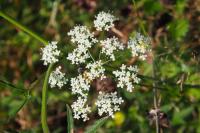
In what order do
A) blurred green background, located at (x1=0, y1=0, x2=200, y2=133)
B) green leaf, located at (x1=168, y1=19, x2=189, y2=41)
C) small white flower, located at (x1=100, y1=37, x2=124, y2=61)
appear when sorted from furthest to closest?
blurred green background, located at (x1=0, y1=0, x2=200, y2=133)
green leaf, located at (x1=168, y1=19, x2=189, y2=41)
small white flower, located at (x1=100, y1=37, x2=124, y2=61)

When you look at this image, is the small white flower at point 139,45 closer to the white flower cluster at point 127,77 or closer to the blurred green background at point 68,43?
the white flower cluster at point 127,77

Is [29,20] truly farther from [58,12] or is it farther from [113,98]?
[113,98]

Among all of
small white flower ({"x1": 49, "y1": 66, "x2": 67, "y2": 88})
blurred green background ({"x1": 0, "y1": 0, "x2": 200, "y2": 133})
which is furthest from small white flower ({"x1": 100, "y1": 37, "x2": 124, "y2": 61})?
blurred green background ({"x1": 0, "y1": 0, "x2": 200, "y2": 133})

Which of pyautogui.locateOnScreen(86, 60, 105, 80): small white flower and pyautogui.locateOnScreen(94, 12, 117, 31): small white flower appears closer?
pyautogui.locateOnScreen(86, 60, 105, 80): small white flower

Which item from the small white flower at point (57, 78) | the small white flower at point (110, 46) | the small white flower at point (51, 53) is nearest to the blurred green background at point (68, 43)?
the small white flower at point (110, 46)

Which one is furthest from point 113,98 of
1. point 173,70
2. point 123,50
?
point 173,70

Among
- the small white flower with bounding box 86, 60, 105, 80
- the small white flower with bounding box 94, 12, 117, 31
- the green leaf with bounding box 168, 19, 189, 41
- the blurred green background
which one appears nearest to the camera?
the small white flower with bounding box 86, 60, 105, 80

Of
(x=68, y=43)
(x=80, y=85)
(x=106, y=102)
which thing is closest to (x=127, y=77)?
(x=106, y=102)

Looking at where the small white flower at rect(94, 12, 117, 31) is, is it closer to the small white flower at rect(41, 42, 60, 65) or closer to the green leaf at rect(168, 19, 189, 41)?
the small white flower at rect(41, 42, 60, 65)
